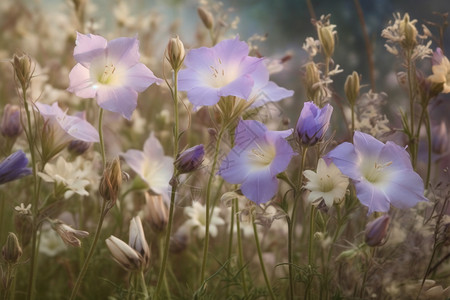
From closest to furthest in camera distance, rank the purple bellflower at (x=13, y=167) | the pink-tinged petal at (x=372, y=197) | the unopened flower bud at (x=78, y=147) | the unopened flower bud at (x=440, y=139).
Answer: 1. the pink-tinged petal at (x=372, y=197)
2. the purple bellflower at (x=13, y=167)
3. the unopened flower bud at (x=78, y=147)
4. the unopened flower bud at (x=440, y=139)

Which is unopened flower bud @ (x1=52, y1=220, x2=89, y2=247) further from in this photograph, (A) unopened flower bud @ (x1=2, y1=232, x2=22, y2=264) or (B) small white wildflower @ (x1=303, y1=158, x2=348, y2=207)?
(B) small white wildflower @ (x1=303, y1=158, x2=348, y2=207)

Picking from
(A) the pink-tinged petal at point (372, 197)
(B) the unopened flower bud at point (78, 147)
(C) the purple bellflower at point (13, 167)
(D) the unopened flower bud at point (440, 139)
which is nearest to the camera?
(A) the pink-tinged petal at point (372, 197)

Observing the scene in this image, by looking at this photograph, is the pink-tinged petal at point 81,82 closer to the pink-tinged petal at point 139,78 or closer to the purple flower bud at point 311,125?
the pink-tinged petal at point 139,78

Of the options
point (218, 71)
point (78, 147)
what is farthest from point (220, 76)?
point (78, 147)

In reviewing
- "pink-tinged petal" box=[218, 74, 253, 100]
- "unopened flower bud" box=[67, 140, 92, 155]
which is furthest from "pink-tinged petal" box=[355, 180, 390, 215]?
"unopened flower bud" box=[67, 140, 92, 155]

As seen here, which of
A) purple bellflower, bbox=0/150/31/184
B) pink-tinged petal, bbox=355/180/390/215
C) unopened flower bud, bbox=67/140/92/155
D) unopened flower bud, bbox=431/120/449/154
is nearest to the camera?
pink-tinged petal, bbox=355/180/390/215

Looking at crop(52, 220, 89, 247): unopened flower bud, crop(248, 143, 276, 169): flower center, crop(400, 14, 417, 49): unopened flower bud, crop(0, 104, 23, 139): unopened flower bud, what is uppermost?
crop(400, 14, 417, 49): unopened flower bud

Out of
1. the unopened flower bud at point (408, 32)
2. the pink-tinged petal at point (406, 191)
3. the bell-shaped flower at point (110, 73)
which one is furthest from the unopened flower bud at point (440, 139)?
the bell-shaped flower at point (110, 73)

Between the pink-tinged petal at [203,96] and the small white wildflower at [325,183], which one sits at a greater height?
the pink-tinged petal at [203,96]

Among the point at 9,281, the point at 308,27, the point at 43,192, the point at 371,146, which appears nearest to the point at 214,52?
the point at 371,146
